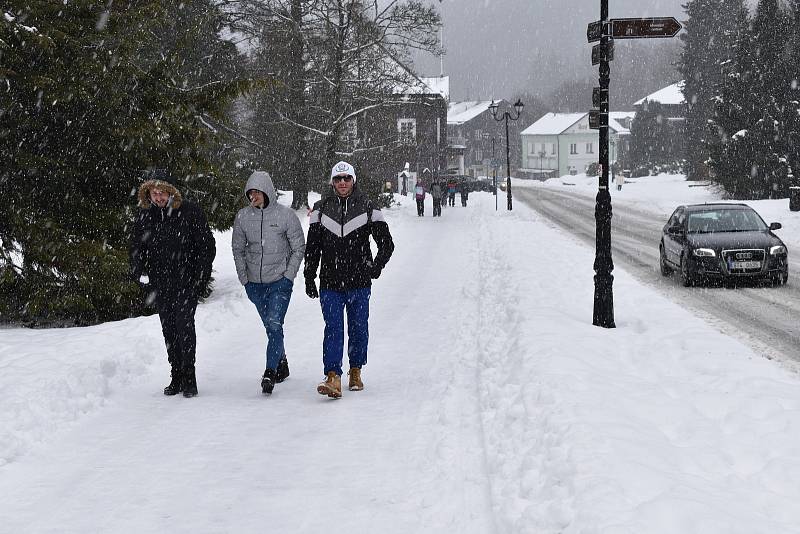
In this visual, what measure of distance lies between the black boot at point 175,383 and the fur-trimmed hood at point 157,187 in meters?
1.49

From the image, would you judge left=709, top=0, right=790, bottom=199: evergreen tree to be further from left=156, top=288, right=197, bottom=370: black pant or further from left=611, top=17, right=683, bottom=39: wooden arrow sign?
left=156, top=288, right=197, bottom=370: black pant

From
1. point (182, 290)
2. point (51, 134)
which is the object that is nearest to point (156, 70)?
point (51, 134)

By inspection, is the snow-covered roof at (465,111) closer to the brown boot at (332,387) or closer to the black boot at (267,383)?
the black boot at (267,383)

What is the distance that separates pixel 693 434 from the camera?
5.71 metres

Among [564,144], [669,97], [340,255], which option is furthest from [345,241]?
[564,144]

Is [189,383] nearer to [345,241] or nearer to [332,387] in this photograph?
[332,387]

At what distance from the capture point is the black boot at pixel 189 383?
7.00 m

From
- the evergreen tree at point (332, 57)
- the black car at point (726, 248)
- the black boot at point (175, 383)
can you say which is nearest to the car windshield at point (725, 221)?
the black car at point (726, 248)

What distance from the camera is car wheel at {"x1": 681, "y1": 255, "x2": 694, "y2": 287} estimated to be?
14.2 meters

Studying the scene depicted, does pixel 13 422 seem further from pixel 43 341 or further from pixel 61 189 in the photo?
pixel 61 189

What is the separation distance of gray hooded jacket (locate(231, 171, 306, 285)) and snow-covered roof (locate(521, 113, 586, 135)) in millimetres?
112564

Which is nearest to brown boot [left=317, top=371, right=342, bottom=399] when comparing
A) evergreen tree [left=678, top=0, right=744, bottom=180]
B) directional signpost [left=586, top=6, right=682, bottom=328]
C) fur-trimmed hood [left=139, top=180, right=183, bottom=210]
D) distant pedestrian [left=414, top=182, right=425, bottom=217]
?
fur-trimmed hood [left=139, top=180, right=183, bottom=210]

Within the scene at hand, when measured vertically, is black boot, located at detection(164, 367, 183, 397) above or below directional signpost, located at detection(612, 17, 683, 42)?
below

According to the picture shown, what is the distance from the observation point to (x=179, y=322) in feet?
22.6
